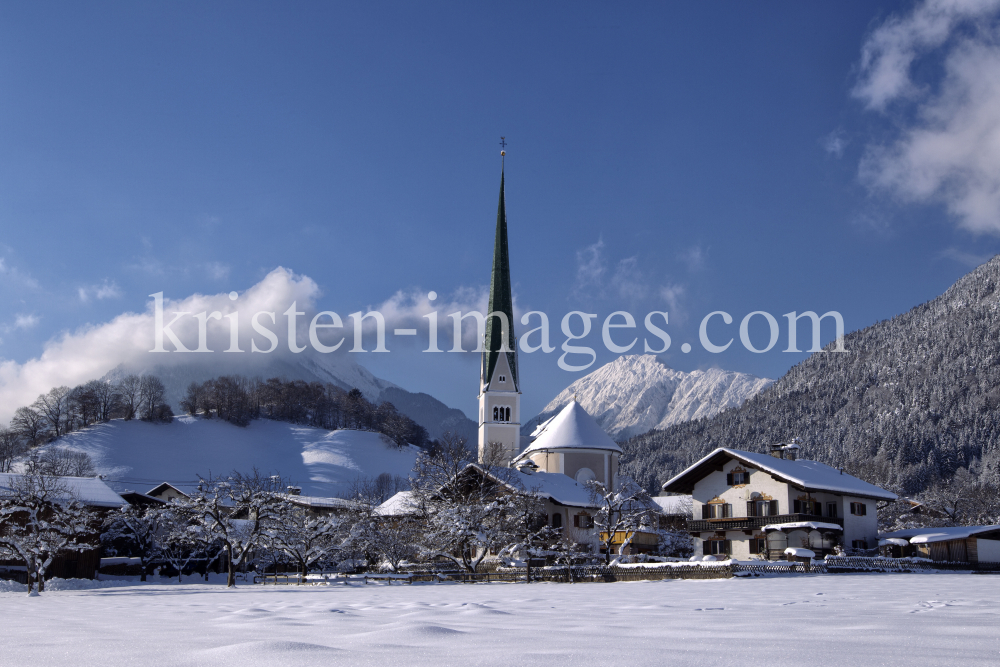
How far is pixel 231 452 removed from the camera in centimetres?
13350

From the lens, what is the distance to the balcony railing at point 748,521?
157 feet

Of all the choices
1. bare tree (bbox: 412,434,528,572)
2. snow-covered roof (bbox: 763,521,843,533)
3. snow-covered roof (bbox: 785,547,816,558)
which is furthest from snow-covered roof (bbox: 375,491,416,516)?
snow-covered roof (bbox: 763,521,843,533)

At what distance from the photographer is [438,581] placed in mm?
35844

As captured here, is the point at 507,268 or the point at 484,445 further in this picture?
the point at 507,268

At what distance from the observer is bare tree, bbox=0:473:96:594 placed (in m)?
35.2

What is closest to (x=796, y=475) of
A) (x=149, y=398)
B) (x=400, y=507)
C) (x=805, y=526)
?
(x=805, y=526)

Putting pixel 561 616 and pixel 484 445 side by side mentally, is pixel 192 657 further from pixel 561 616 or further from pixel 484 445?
pixel 484 445

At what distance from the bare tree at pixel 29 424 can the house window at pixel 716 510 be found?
383ft

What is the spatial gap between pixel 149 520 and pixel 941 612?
5538 cm

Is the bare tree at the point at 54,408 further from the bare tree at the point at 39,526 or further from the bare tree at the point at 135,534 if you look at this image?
the bare tree at the point at 39,526

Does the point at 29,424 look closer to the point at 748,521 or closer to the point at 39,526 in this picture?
the point at 39,526

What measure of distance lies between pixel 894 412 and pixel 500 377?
97.3m

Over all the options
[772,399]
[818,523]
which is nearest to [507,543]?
[818,523]

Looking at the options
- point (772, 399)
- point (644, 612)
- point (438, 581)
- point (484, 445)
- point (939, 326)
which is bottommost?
point (438, 581)
